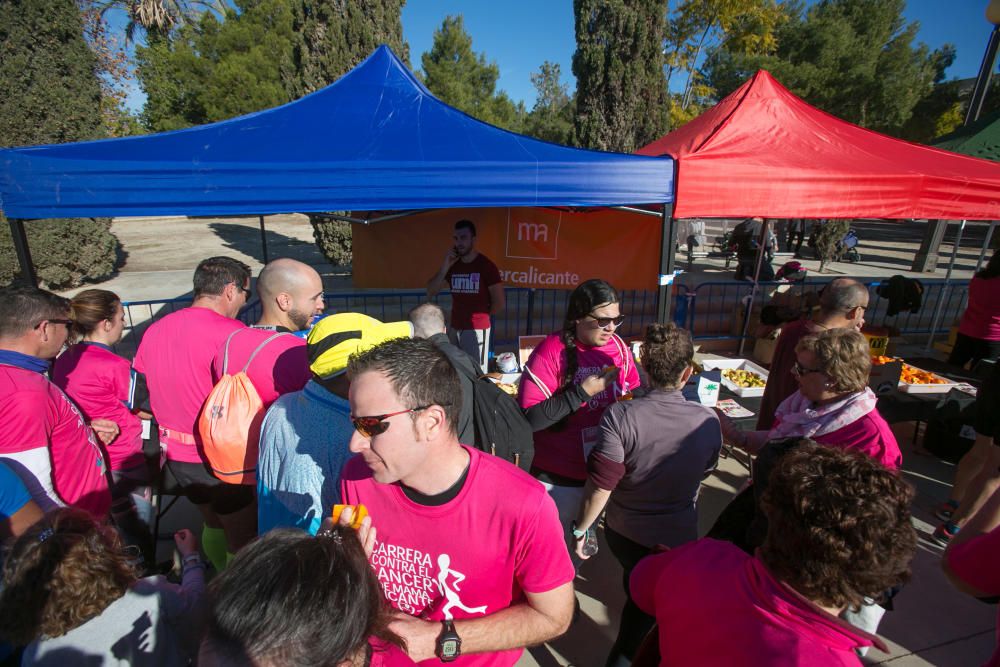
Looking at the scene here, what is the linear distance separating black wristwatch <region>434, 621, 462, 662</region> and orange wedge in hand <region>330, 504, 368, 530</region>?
0.34 metres

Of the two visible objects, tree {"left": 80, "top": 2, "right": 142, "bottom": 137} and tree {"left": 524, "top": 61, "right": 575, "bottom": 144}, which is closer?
tree {"left": 80, "top": 2, "right": 142, "bottom": 137}

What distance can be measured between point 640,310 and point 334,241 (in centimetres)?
751

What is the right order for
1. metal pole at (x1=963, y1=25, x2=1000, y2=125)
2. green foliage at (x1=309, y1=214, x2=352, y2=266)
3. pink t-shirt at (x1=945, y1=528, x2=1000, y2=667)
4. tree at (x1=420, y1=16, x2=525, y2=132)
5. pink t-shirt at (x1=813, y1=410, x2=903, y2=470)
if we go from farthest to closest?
tree at (x1=420, y1=16, x2=525, y2=132) < green foliage at (x1=309, y1=214, x2=352, y2=266) < metal pole at (x1=963, y1=25, x2=1000, y2=125) < pink t-shirt at (x1=813, y1=410, x2=903, y2=470) < pink t-shirt at (x1=945, y1=528, x2=1000, y2=667)

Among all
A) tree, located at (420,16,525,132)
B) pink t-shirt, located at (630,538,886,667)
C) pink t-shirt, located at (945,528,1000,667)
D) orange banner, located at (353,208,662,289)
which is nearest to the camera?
pink t-shirt, located at (630,538,886,667)

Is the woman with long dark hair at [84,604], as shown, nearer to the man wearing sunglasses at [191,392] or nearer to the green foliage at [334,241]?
the man wearing sunglasses at [191,392]

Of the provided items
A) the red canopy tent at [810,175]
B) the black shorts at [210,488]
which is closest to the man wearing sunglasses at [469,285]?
the red canopy tent at [810,175]

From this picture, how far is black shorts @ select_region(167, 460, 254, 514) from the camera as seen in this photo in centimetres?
230

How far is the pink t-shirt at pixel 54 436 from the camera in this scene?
172 cm

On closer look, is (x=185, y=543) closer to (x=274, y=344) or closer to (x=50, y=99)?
(x=274, y=344)

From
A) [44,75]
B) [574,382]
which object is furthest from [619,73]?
[574,382]

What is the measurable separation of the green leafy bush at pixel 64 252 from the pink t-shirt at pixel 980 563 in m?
12.7

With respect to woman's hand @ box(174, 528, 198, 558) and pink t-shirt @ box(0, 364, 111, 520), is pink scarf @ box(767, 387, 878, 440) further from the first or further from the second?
pink t-shirt @ box(0, 364, 111, 520)

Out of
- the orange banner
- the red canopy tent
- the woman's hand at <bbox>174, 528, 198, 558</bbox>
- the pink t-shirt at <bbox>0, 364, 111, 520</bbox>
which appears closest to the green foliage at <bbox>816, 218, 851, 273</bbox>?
the red canopy tent

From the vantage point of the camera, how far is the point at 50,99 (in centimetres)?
908
